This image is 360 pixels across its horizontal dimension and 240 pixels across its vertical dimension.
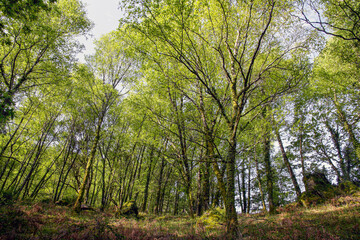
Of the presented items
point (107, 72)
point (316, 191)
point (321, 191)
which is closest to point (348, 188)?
point (321, 191)

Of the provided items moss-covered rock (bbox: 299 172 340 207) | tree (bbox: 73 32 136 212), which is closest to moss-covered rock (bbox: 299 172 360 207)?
moss-covered rock (bbox: 299 172 340 207)

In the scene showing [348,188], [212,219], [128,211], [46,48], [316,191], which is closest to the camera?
[212,219]

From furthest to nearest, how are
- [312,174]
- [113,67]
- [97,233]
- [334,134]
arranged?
[334,134]
[312,174]
[113,67]
[97,233]

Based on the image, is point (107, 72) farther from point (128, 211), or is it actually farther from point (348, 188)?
point (348, 188)

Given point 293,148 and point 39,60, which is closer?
point 39,60

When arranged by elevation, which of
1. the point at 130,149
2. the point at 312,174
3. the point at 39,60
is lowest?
the point at 312,174

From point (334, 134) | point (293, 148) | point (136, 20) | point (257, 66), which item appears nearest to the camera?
point (136, 20)

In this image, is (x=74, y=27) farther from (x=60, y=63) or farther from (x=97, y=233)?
(x=97, y=233)

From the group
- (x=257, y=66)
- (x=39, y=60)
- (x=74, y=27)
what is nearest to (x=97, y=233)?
(x=39, y=60)

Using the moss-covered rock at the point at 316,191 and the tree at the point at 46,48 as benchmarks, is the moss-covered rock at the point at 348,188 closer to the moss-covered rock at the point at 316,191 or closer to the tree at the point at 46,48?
the moss-covered rock at the point at 316,191

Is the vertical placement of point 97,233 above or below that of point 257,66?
below

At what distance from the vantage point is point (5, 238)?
164 inches

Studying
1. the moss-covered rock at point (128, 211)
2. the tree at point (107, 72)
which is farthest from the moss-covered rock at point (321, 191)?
the tree at point (107, 72)

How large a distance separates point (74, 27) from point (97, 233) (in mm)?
13204
